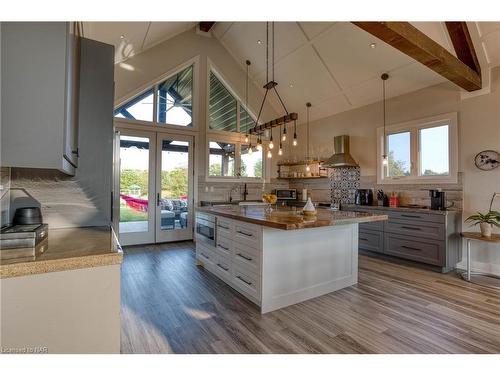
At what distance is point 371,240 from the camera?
178 inches

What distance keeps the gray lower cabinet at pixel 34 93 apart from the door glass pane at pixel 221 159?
4700 millimetres

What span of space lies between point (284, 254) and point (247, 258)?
1.29ft

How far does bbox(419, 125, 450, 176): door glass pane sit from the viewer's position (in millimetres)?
4168

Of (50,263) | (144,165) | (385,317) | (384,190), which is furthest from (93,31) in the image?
(384,190)

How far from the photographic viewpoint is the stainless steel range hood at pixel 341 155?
5227 millimetres

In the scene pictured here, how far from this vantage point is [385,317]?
7.86 feet

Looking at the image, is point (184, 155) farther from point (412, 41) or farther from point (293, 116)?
point (412, 41)

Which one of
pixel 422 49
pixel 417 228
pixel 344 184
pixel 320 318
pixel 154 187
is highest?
pixel 422 49

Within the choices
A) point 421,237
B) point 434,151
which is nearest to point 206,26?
point 434,151

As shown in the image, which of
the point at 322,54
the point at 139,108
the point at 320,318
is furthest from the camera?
the point at 139,108

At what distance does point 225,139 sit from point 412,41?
4.10m

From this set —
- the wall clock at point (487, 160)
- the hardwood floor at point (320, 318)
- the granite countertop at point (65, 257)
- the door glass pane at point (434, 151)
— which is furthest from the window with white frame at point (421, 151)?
the granite countertop at point (65, 257)

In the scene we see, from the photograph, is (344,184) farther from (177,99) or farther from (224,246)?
(177,99)

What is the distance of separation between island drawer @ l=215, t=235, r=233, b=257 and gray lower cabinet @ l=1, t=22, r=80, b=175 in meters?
2.07
